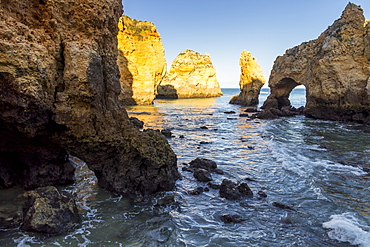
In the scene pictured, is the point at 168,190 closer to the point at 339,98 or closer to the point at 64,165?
the point at 64,165

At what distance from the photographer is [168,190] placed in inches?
303

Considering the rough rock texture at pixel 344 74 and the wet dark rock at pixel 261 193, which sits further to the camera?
the rough rock texture at pixel 344 74

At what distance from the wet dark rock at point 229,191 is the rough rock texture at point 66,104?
1.79m

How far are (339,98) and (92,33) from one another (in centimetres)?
2637

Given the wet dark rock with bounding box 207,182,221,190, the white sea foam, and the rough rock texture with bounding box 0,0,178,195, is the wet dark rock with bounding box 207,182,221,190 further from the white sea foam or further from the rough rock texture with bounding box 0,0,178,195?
the white sea foam

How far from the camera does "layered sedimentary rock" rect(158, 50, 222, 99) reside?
297ft

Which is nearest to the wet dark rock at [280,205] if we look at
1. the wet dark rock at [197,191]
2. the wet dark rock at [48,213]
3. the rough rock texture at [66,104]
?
the wet dark rock at [197,191]

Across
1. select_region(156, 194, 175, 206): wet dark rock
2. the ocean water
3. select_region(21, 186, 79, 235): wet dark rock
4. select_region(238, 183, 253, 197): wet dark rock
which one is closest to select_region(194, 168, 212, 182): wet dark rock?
the ocean water

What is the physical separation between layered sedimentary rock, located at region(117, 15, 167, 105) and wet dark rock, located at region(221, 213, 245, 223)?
38483mm

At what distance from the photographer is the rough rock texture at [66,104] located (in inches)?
197

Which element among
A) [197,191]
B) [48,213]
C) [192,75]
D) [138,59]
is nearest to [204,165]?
[197,191]

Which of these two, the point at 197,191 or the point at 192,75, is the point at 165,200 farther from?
the point at 192,75

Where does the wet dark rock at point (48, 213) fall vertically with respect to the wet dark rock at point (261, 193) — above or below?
above

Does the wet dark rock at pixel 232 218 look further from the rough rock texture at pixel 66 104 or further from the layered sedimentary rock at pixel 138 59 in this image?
the layered sedimentary rock at pixel 138 59
